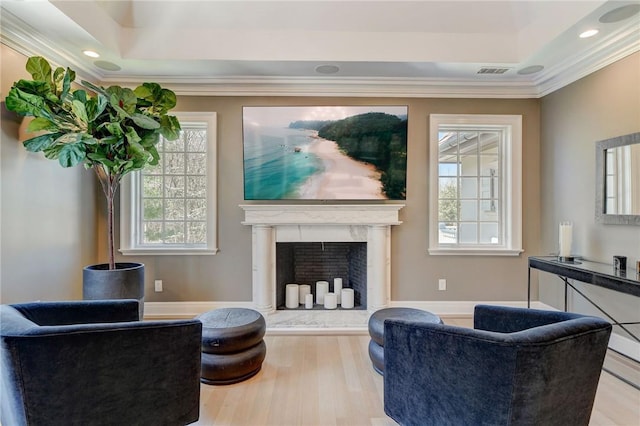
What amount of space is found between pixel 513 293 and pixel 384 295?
5.01 feet

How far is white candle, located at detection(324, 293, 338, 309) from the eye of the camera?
3.70 meters

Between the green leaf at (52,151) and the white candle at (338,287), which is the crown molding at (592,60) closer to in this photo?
the white candle at (338,287)

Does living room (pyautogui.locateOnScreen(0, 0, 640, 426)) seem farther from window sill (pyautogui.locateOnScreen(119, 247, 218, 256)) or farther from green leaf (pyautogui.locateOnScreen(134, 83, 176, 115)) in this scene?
green leaf (pyautogui.locateOnScreen(134, 83, 176, 115))

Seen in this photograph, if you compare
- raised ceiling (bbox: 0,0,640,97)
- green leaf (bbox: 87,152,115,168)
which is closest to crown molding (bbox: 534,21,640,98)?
raised ceiling (bbox: 0,0,640,97)

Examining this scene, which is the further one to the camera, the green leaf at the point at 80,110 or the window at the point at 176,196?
the window at the point at 176,196

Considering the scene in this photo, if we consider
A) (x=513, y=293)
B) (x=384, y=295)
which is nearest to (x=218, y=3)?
(x=384, y=295)

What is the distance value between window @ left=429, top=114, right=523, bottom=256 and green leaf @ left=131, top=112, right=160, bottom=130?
115 inches

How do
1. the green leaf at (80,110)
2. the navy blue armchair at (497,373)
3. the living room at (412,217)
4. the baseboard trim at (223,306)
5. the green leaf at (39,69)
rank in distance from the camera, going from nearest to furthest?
the navy blue armchair at (497,373) → the green leaf at (39,69) → the green leaf at (80,110) → the living room at (412,217) → the baseboard trim at (223,306)

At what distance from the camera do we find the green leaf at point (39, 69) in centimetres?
236

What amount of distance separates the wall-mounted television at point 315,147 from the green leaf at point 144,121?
104 cm

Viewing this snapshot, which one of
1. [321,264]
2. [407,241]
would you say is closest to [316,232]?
[321,264]

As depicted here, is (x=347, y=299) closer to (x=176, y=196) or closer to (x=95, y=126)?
(x=176, y=196)

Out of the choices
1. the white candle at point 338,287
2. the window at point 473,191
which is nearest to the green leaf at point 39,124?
the white candle at point 338,287

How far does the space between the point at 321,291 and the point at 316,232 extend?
76 centimetres
